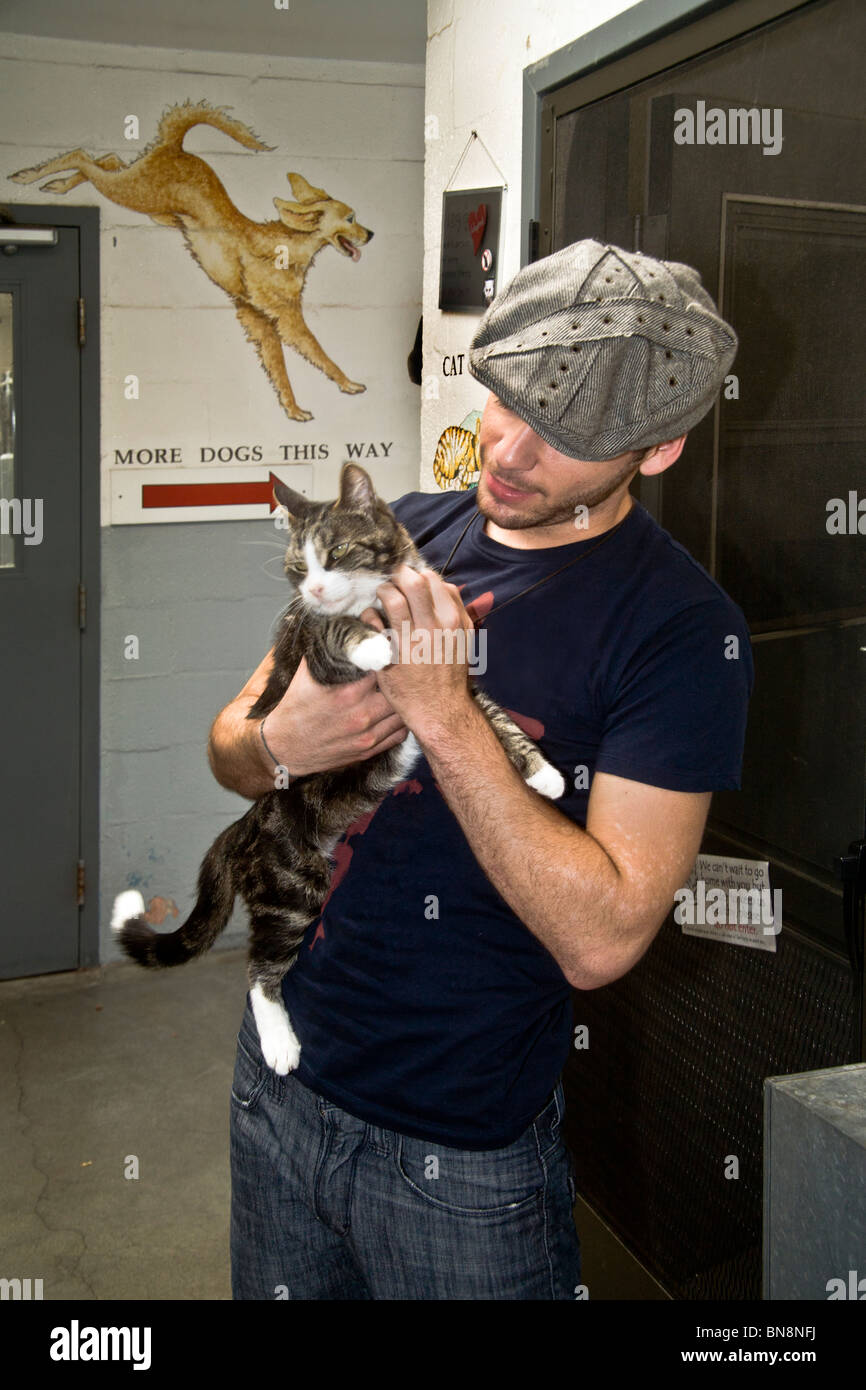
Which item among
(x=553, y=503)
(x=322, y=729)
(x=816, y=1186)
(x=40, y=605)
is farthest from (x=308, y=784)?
(x=40, y=605)

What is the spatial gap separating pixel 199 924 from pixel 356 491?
0.68m

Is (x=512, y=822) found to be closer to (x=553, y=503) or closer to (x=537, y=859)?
(x=537, y=859)

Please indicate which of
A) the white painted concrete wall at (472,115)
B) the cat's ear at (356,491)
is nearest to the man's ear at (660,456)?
the cat's ear at (356,491)

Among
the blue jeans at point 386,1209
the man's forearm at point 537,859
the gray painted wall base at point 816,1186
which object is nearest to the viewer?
the gray painted wall base at point 816,1186

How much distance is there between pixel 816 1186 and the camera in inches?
35.2

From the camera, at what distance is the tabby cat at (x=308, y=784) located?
57.7 inches

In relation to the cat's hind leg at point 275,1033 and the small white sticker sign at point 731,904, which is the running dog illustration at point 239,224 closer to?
the small white sticker sign at point 731,904

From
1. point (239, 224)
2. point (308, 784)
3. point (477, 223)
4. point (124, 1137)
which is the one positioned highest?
point (239, 224)

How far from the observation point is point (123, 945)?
1.82 m

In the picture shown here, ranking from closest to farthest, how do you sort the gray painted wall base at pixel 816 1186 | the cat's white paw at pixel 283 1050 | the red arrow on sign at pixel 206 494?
1. the gray painted wall base at pixel 816 1186
2. the cat's white paw at pixel 283 1050
3. the red arrow on sign at pixel 206 494

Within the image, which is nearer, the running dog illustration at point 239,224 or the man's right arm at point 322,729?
the man's right arm at point 322,729
